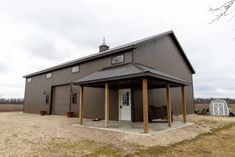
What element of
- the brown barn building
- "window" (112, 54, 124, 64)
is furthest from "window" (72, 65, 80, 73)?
"window" (112, 54, 124, 64)

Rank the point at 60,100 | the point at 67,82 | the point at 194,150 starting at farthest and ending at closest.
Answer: the point at 60,100
the point at 67,82
the point at 194,150

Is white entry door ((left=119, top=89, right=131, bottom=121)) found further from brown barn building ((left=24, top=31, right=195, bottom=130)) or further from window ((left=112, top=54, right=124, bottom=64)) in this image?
window ((left=112, top=54, right=124, bottom=64))

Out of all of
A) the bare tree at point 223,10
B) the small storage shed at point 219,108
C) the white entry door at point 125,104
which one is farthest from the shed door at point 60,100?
the small storage shed at point 219,108

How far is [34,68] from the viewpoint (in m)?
31.1

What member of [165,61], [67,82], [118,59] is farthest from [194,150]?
[67,82]

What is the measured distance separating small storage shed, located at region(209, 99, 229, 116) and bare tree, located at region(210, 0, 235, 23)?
56.9 ft

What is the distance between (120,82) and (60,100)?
30.3ft

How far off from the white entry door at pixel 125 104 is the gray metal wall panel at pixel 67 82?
0.53 m

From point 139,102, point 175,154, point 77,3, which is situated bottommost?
point 175,154

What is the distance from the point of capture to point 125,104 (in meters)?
10.9

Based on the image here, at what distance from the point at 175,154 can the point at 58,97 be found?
13801mm

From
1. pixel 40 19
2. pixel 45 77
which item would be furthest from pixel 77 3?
pixel 45 77

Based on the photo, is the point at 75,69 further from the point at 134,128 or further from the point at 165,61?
the point at 134,128

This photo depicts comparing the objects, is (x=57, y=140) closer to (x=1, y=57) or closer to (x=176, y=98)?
(x=176, y=98)
